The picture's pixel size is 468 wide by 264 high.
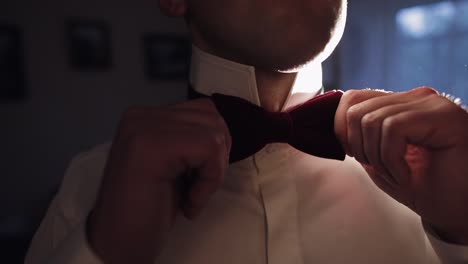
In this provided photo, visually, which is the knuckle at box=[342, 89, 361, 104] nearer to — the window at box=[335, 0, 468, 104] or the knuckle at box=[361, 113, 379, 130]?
the knuckle at box=[361, 113, 379, 130]

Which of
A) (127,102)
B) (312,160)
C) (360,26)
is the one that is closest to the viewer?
(312,160)

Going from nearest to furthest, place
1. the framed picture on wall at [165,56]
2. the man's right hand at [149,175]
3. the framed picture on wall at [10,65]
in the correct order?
the man's right hand at [149,175]
the framed picture on wall at [10,65]
the framed picture on wall at [165,56]

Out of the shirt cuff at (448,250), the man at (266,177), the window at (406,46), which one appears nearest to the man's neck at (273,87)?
the man at (266,177)

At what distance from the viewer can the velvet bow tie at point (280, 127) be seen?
0.61m

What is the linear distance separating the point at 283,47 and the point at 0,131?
7.88 ft

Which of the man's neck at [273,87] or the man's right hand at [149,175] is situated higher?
the man's neck at [273,87]

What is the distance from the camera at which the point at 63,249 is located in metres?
0.55

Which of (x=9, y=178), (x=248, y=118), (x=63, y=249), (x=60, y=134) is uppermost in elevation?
(x=248, y=118)

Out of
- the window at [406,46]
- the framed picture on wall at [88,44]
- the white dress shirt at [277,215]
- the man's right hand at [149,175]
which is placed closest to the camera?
the man's right hand at [149,175]

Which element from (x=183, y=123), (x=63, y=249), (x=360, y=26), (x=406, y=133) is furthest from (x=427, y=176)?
(x=360, y=26)

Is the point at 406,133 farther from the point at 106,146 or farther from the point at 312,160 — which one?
the point at 106,146

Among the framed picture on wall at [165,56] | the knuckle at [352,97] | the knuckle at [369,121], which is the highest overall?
the knuckle at [352,97]

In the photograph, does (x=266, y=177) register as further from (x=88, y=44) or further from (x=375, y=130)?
(x=88, y=44)

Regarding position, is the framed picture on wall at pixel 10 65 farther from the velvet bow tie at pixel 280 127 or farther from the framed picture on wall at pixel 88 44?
the velvet bow tie at pixel 280 127
